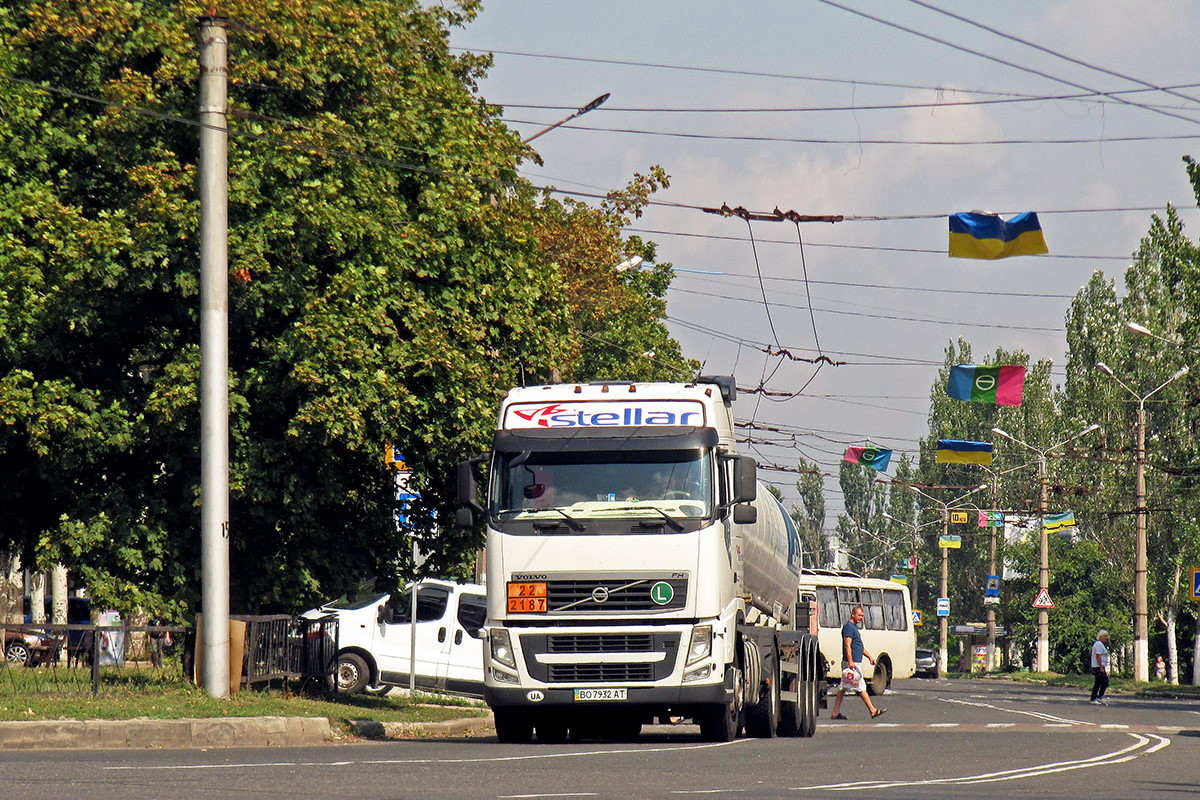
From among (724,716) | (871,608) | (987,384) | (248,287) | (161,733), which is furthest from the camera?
(871,608)

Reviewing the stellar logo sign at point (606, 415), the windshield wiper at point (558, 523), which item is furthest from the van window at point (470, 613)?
the windshield wiper at point (558, 523)

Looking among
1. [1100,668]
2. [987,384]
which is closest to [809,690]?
[1100,668]

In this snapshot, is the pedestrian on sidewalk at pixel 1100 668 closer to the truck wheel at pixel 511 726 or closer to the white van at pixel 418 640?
the white van at pixel 418 640

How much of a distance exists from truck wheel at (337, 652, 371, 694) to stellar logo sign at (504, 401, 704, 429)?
1101 centimetres

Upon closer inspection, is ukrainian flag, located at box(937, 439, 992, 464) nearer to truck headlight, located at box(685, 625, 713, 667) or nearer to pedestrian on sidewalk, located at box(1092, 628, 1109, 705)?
pedestrian on sidewalk, located at box(1092, 628, 1109, 705)

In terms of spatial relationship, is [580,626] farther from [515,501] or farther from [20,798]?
[20,798]

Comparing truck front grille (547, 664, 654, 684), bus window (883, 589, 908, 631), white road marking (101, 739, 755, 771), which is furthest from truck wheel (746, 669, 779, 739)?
bus window (883, 589, 908, 631)

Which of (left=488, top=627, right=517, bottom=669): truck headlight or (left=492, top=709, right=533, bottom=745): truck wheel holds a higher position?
(left=488, top=627, right=517, bottom=669): truck headlight

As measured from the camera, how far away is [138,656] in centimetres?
1953

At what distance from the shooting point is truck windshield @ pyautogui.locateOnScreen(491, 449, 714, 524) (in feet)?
54.0

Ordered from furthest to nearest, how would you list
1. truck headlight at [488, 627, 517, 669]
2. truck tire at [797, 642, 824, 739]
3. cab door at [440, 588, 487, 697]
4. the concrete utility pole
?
cab door at [440, 588, 487, 697] < truck tire at [797, 642, 824, 739] < the concrete utility pole < truck headlight at [488, 627, 517, 669]

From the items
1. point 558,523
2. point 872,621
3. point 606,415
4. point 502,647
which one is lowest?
point 872,621

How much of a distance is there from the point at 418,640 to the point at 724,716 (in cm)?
1101

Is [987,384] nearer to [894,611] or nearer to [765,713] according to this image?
[894,611]
